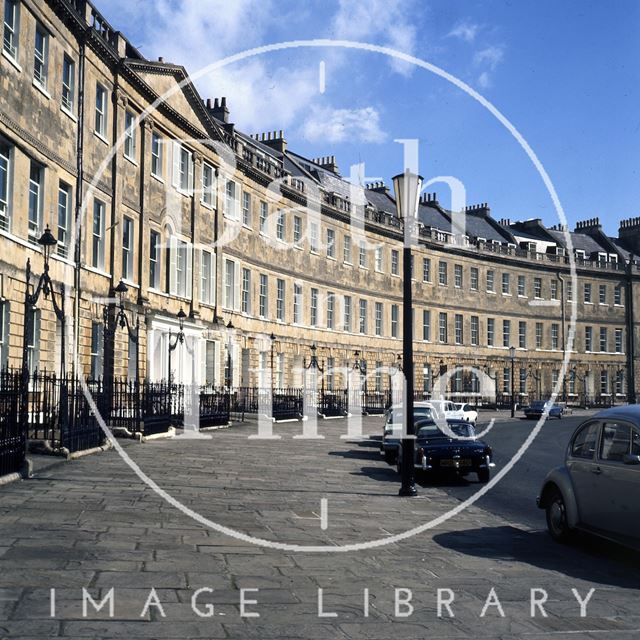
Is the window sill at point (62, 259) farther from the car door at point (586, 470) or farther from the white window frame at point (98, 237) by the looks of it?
the car door at point (586, 470)

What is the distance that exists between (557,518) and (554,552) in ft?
2.49

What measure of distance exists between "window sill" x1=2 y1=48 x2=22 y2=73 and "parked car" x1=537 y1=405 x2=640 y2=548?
671 inches

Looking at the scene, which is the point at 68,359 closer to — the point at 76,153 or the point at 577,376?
the point at 76,153

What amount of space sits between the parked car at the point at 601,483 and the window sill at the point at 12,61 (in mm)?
17031

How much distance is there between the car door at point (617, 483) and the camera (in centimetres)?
903

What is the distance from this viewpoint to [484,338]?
69562mm

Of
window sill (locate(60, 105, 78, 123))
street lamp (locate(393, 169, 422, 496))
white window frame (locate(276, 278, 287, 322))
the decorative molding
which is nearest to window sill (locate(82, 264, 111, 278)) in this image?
the decorative molding

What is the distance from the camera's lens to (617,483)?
9375mm

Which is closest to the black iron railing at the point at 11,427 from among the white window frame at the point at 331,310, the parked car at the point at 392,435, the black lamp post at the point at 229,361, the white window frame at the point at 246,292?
the parked car at the point at 392,435

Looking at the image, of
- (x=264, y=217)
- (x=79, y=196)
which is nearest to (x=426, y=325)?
(x=264, y=217)

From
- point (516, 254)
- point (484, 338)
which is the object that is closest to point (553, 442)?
point (484, 338)

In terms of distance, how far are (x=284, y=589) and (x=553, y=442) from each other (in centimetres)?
2663

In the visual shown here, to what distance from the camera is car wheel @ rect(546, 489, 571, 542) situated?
1042cm

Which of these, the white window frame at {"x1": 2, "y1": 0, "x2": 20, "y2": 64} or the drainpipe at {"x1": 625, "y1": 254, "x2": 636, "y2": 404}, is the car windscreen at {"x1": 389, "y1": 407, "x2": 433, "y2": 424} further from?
the drainpipe at {"x1": 625, "y1": 254, "x2": 636, "y2": 404}
